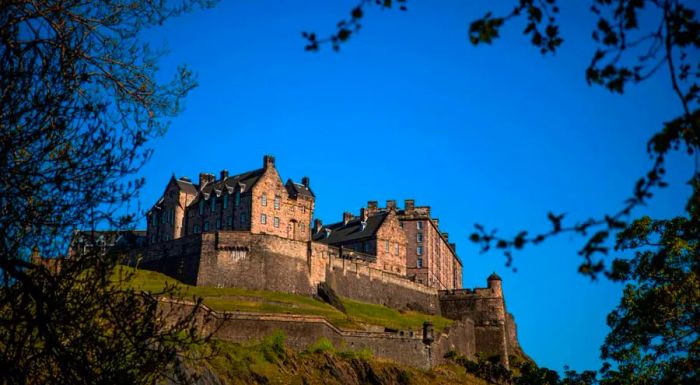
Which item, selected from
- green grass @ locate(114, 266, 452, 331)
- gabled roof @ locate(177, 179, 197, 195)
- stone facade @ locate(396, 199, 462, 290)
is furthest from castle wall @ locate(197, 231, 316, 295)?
stone facade @ locate(396, 199, 462, 290)

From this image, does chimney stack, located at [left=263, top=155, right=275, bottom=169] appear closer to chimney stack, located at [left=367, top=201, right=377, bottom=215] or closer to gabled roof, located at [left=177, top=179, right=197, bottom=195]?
gabled roof, located at [left=177, top=179, right=197, bottom=195]

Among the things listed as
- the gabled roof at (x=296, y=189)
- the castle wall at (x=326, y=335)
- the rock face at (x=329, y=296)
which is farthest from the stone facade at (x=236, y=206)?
the castle wall at (x=326, y=335)

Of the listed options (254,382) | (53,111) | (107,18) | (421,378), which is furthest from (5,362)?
(421,378)

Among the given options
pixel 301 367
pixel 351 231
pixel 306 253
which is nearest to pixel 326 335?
pixel 301 367

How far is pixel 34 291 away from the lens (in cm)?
1248

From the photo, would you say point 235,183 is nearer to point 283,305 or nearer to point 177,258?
point 177,258

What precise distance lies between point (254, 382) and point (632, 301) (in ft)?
92.6

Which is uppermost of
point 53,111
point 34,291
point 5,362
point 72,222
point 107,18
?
point 107,18

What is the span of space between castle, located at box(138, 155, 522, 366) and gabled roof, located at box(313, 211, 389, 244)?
0.16m

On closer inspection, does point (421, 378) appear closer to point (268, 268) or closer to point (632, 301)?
point (268, 268)

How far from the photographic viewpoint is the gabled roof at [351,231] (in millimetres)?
91062

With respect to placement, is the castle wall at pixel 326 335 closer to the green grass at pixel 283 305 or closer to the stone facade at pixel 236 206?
the green grass at pixel 283 305

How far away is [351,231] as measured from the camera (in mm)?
93625

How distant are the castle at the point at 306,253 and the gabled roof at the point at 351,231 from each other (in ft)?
0.52
